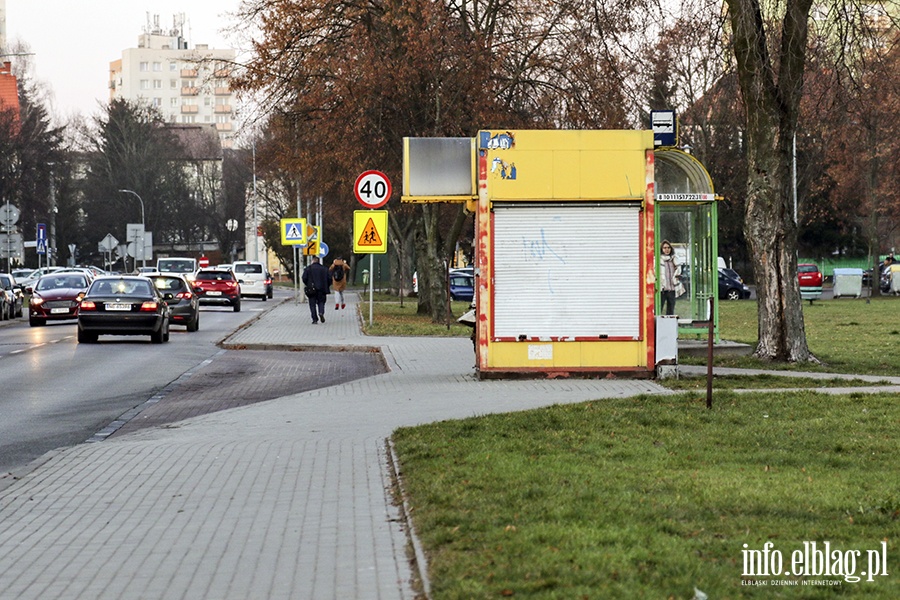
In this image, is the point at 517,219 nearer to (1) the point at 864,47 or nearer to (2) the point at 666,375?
(2) the point at 666,375

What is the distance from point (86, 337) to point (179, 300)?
236 inches

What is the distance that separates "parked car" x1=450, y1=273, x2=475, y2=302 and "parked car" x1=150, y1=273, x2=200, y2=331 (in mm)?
23041

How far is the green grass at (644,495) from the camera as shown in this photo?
6.19 metres

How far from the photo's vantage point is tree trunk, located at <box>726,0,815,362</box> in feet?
63.1

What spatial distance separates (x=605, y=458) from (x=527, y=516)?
260cm

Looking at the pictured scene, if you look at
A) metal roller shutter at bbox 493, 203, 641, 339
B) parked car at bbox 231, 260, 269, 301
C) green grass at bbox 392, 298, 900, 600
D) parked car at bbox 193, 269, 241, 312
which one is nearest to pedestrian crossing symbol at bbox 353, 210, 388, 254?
metal roller shutter at bbox 493, 203, 641, 339

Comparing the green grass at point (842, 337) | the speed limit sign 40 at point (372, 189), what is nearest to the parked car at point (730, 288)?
the green grass at point (842, 337)

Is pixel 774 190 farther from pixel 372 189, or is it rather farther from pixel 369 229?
pixel 369 229

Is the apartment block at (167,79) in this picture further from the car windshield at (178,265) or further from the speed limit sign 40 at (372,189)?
the speed limit sign 40 at (372,189)

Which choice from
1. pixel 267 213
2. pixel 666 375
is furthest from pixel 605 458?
pixel 267 213

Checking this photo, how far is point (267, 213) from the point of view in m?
109

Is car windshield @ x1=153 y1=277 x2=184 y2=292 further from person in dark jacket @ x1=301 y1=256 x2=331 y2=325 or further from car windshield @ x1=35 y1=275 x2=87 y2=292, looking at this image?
car windshield @ x1=35 y1=275 x2=87 y2=292

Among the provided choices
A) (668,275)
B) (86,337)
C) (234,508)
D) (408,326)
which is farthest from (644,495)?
(408,326)
